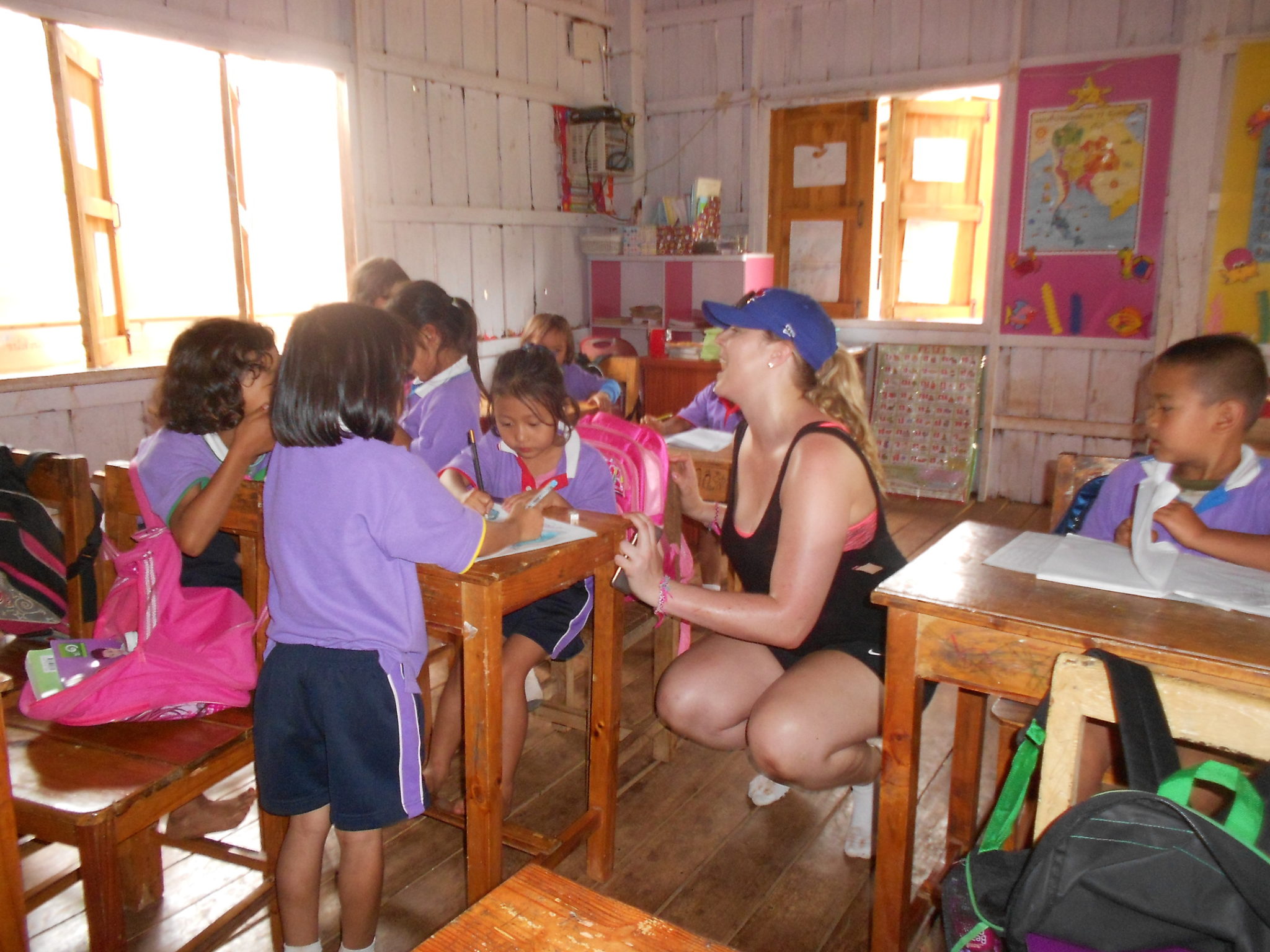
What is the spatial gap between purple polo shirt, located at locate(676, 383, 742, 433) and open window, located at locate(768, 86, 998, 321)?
2517 mm

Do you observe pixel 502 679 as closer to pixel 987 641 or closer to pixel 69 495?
pixel 987 641

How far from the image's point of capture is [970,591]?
4.56ft

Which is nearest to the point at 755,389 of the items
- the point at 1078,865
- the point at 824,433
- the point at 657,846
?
the point at 824,433

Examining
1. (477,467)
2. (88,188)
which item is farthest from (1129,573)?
(88,188)

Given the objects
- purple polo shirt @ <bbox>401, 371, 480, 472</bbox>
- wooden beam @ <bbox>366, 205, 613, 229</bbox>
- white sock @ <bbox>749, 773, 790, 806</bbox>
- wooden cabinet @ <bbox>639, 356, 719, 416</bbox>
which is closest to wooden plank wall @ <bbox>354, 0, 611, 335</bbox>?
wooden beam @ <bbox>366, 205, 613, 229</bbox>

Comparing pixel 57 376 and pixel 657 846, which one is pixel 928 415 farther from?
pixel 57 376

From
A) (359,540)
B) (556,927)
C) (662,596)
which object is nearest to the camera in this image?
(556,927)

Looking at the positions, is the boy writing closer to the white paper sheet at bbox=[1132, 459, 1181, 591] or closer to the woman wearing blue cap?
the white paper sheet at bbox=[1132, 459, 1181, 591]

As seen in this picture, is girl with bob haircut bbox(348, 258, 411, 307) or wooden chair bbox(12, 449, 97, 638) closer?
wooden chair bbox(12, 449, 97, 638)

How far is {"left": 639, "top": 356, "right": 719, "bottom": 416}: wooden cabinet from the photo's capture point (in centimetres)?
531

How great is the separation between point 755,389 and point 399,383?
0.78 meters

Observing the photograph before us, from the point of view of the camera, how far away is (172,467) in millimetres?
1739

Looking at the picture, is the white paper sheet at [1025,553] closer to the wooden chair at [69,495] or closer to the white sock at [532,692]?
the white sock at [532,692]

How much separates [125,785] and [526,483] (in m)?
1.14
